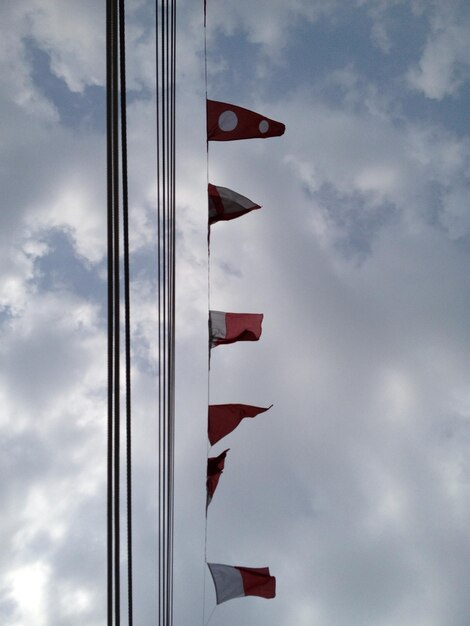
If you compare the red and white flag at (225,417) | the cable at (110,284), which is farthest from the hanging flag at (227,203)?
the cable at (110,284)

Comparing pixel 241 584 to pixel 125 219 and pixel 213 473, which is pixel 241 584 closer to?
pixel 213 473

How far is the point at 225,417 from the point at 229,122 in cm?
981

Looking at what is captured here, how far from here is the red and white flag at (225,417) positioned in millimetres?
17141

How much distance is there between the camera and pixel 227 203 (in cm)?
1747

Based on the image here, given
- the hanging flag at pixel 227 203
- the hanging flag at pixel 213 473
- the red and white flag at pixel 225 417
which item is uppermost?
the hanging flag at pixel 227 203

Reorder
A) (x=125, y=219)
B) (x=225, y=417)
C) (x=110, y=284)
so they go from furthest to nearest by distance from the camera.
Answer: (x=225, y=417) → (x=125, y=219) → (x=110, y=284)

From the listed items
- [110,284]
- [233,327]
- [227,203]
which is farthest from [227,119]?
[110,284]

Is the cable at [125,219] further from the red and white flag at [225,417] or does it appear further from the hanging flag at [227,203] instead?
the hanging flag at [227,203]

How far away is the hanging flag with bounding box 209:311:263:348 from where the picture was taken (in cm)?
1758

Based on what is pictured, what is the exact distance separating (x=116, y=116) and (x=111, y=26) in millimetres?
1102

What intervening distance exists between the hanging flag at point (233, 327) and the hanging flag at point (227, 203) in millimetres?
3367

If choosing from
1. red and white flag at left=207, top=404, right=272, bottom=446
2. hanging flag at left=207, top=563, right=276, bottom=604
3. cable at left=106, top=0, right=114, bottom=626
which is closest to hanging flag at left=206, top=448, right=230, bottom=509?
red and white flag at left=207, top=404, right=272, bottom=446

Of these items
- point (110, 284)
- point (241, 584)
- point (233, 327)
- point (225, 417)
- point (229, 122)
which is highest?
point (229, 122)

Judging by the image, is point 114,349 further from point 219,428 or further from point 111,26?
point 219,428
